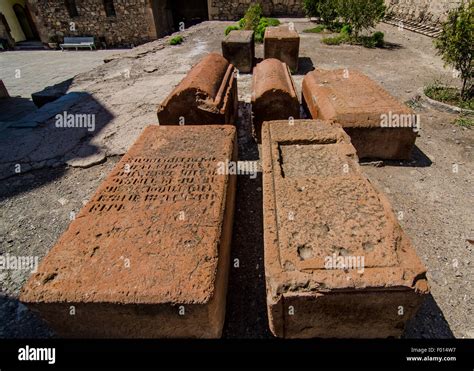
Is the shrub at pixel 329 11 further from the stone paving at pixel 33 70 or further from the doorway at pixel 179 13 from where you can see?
the stone paving at pixel 33 70

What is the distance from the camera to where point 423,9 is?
9219 millimetres

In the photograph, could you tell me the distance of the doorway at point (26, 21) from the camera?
16314 mm

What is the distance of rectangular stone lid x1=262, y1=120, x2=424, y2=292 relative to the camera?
1.34m

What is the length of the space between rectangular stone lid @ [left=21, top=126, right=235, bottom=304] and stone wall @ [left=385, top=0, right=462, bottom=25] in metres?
9.61

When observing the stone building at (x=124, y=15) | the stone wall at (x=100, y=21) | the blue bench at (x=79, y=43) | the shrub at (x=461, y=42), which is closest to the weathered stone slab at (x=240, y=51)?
the shrub at (x=461, y=42)

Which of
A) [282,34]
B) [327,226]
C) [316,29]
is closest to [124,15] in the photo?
[316,29]

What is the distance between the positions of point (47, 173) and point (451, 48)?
573 cm

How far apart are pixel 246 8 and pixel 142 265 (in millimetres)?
14184

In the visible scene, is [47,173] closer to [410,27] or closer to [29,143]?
[29,143]

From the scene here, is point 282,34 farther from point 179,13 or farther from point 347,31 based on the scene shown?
point 179,13

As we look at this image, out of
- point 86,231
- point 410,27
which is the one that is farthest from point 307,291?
point 410,27

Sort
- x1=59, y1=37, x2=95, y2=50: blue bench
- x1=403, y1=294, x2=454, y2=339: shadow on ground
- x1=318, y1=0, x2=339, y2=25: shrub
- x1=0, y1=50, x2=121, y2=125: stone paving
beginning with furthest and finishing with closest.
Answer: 1. x1=59, y1=37, x2=95, y2=50: blue bench
2. x1=318, y1=0, x2=339, y2=25: shrub
3. x1=0, y1=50, x2=121, y2=125: stone paving
4. x1=403, y1=294, x2=454, y2=339: shadow on ground

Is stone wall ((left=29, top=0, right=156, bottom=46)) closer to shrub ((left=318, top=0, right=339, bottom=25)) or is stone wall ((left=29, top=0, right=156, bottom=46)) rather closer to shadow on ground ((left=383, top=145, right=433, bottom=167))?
shrub ((left=318, top=0, right=339, bottom=25))

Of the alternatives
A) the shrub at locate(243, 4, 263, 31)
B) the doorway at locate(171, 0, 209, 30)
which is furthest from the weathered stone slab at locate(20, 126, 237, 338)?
the doorway at locate(171, 0, 209, 30)
